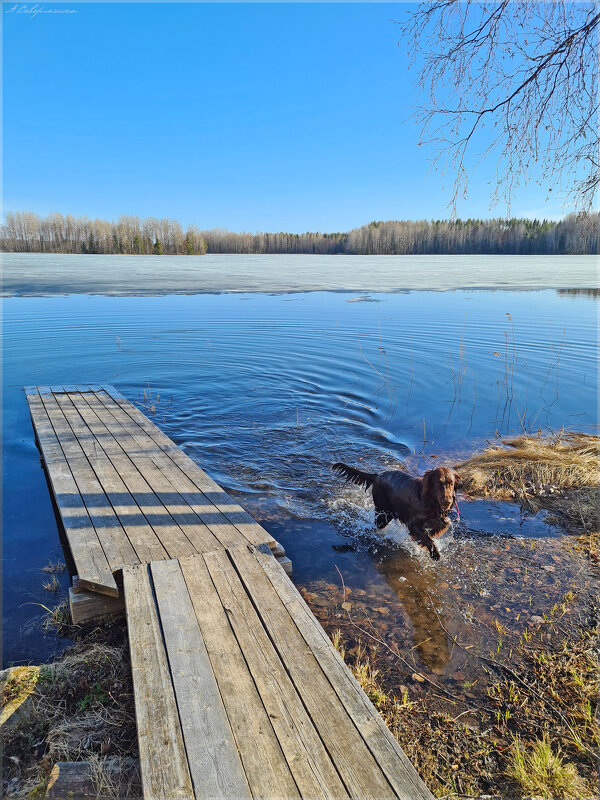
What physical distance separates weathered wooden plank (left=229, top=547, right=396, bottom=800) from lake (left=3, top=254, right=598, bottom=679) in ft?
2.70

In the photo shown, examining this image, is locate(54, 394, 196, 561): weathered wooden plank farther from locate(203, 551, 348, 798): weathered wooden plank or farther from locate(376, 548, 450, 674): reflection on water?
locate(376, 548, 450, 674): reflection on water

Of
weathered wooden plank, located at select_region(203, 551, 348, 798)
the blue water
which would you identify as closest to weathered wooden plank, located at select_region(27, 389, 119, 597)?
the blue water

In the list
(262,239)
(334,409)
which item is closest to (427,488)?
(334,409)

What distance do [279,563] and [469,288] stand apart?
26943mm

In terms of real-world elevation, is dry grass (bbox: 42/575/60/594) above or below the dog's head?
below

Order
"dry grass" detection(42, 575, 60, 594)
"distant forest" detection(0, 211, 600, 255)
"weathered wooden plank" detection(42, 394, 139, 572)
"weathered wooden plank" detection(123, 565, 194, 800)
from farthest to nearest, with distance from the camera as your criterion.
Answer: "distant forest" detection(0, 211, 600, 255)
"dry grass" detection(42, 575, 60, 594)
"weathered wooden plank" detection(42, 394, 139, 572)
"weathered wooden plank" detection(123, 565, 194, 800)

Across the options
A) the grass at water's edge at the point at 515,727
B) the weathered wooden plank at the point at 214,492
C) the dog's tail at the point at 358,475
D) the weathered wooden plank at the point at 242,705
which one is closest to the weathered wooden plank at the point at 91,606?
the weathered wooden plank at the point at 242,705

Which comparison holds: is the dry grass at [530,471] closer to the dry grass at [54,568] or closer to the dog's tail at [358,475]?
the dog's tail at [358,475]

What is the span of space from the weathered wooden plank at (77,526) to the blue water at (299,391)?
0.52m

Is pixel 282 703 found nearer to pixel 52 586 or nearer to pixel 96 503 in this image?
pixel 52 586

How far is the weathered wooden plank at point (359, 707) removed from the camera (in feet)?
6.76

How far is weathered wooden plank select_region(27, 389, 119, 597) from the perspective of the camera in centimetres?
352

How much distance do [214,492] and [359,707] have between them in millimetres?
2859

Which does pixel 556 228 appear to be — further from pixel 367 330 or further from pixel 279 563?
Result: pixel 279 563
